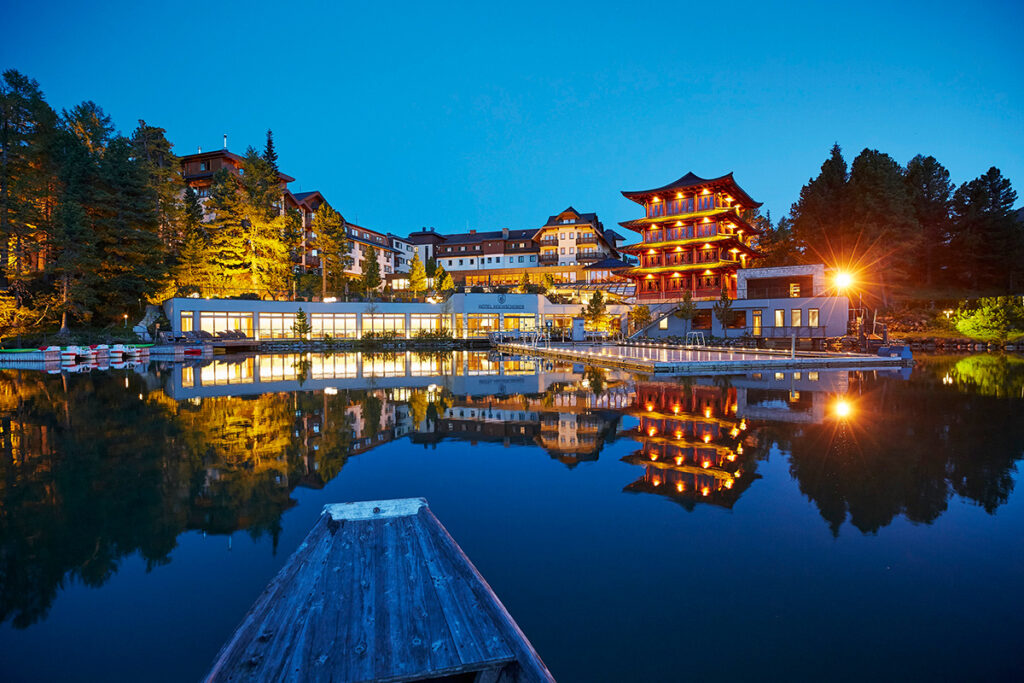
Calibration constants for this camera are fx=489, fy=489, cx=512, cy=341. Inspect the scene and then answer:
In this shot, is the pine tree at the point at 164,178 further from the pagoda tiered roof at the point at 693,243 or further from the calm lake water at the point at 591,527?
the pagoda tiered roof at the point at 693,243

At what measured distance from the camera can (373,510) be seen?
12.4 ft

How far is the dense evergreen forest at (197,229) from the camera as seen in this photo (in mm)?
32812

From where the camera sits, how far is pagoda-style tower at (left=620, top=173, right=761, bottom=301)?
148 ft

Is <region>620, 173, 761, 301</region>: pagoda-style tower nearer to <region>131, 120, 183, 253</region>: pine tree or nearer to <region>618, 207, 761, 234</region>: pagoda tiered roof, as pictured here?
<region>618, 207, 761, 234</region>: pagoda tiered roof

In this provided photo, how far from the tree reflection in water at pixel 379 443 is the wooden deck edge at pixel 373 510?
1.68 meters

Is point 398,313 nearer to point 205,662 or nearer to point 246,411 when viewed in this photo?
point 246,411

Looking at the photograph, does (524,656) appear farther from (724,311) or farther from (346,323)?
(346,323)

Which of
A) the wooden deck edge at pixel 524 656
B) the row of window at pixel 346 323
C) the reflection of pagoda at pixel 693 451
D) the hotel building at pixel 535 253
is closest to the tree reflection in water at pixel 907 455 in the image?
the reflection of pagoda at pixel 693 451

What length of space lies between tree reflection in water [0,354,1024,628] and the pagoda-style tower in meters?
30.7

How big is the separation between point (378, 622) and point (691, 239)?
4830 centimetres

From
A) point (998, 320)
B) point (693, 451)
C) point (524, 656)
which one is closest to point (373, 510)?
point (524, 656)

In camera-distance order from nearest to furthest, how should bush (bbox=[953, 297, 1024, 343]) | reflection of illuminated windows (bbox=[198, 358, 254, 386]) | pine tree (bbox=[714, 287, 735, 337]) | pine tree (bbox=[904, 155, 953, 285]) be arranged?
reflection of illuminated windows (bbox=[198, 358, 254, 386]) → bush (bbox=[953, 297, 1024, 343]) → pine tree (bbox=[714, 287, 735, 337]) → pine tree (bbox=[904, 155, 953, 285])

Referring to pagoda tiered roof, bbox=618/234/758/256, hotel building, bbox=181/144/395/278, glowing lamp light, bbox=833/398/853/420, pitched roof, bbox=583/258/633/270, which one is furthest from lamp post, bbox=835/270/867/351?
hotel building, bbox=181/144/395/278

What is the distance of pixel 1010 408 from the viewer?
39.8 ft
